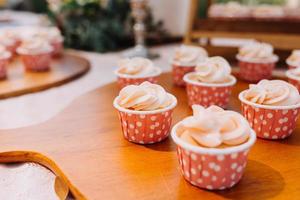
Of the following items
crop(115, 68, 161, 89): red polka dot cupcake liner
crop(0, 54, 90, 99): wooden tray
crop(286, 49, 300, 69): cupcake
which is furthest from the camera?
crop(0, 54, 90, 99): wooden tray

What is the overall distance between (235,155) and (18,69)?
1397 mm

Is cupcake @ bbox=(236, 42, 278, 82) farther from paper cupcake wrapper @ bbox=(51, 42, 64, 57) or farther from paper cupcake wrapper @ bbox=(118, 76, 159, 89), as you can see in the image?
paper cupcake wrapper @ bbox=(51, 42, 64, 57)

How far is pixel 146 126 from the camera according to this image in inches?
35.8

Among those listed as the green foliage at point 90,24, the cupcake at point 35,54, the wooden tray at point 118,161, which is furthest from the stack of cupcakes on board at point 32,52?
the wooden tray at point 118,161

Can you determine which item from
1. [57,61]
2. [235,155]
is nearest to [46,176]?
[235,155]

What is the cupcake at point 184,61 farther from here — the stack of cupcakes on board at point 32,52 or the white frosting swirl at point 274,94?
the stack of cupcakes on board at point 32,52

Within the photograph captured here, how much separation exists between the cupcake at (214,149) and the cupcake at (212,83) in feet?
1.33

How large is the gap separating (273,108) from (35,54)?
1.20 metres

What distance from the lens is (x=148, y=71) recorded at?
1.26 meters

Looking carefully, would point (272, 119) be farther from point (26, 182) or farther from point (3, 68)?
point (3, 68)

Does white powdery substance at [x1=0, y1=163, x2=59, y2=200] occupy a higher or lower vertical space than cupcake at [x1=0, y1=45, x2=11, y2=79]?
lower

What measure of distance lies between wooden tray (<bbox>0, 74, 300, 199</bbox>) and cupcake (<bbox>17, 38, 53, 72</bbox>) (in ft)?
2.27

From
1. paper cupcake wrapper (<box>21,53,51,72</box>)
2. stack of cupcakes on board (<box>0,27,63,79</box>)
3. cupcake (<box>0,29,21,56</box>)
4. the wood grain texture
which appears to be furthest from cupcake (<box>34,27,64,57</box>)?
the wood grain texture

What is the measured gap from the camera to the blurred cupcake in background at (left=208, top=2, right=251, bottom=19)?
6.98ft
